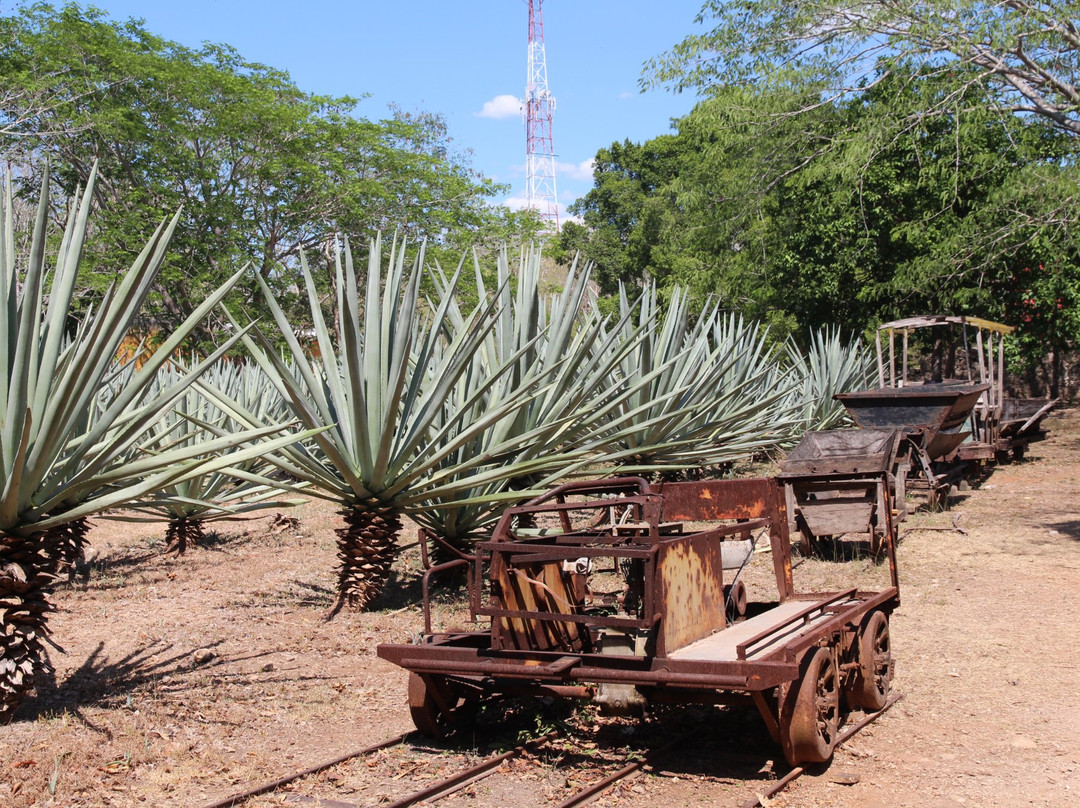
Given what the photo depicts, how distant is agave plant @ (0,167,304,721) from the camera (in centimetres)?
427

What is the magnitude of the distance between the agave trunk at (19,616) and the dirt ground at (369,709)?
21 centimetres

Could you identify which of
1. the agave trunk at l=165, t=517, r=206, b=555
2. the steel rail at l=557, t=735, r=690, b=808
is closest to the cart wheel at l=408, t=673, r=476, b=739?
the steel rail at l=557, t=735, r=690, b=808

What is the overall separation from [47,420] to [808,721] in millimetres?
3508

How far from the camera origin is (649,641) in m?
4.27

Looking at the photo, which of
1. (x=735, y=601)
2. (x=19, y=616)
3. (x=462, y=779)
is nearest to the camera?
(x=462, y=779)

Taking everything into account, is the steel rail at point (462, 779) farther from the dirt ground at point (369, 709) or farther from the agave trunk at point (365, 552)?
the agave trunk at point (365, 552)

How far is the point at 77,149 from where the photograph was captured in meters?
24.1

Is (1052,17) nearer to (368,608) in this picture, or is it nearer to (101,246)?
(368,608)

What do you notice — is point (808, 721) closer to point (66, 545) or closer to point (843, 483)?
point (843, 483)

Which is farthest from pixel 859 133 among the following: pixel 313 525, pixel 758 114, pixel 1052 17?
pixel 313 525

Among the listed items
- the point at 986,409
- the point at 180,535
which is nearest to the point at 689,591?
the point at 180,535

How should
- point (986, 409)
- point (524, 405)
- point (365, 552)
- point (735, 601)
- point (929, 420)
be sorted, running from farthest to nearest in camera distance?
1. point (986, 409)
2. point (929, 420)
3. point (524, 405)
4. point (365, 552)
5. point (735, 601)

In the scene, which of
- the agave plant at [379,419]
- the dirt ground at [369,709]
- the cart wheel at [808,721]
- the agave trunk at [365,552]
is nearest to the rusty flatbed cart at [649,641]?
the cart wheel at [808,721]

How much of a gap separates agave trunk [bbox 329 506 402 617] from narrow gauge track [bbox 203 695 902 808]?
6.80ft
